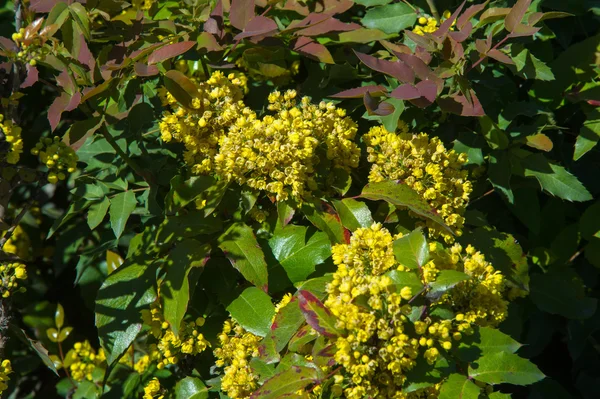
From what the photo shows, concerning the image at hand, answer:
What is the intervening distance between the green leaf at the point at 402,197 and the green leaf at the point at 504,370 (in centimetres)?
36

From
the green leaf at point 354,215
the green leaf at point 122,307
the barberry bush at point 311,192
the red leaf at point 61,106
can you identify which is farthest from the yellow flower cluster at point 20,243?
the green leaf at point 354,215

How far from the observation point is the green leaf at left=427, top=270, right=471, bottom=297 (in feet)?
5.43

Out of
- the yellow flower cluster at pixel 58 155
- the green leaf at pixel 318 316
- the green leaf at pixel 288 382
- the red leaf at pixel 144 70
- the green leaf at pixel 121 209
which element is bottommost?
the green leaf at pixel 288 382

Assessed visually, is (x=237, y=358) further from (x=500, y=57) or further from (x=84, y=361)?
(x=84, y=361)

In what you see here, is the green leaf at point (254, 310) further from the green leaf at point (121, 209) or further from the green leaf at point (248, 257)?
the green leaf at point (121, 209)

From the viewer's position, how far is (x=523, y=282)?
2166 mm

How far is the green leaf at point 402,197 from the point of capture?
6.21 feet

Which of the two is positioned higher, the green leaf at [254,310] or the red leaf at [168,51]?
the red leaf at [168,51]

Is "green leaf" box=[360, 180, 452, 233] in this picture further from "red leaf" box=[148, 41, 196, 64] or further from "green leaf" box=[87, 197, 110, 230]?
"green leaf" box=[87, 197, 110, 230]

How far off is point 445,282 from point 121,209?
1.03m

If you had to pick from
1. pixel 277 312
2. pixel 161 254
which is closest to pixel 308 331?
pixel 277 312

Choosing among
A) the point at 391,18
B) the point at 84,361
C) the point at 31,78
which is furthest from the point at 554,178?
the point at 84,361

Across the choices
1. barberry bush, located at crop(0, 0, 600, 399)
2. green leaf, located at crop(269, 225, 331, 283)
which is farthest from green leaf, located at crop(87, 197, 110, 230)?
green leaf, located at crop(269, 225, 331, 283)

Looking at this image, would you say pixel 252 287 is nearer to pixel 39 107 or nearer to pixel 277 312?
pixel 277 312
